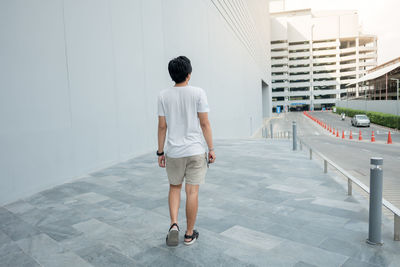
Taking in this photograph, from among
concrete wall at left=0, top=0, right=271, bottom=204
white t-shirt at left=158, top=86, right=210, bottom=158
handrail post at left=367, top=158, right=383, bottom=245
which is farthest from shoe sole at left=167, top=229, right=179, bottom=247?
concrete wall at left=0, top=0, right=271, bottom=204

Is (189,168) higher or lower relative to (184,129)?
lower

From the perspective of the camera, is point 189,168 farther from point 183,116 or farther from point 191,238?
point 191,238

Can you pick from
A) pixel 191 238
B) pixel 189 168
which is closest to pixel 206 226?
pixel 191 238

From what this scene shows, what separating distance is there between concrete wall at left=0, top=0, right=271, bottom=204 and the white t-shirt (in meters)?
3.11

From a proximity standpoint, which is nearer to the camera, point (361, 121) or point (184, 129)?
point (184, 129)

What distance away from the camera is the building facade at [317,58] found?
101 meters

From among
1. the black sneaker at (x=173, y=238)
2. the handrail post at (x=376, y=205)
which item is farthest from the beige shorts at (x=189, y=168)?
the handrail post at (x=376, y=205)

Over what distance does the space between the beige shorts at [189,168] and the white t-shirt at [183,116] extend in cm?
5

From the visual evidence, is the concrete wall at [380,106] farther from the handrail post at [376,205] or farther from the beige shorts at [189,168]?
the beige shorts at [189,168]

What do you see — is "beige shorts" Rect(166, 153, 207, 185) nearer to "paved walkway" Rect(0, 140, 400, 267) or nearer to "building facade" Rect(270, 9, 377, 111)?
"paved walkway" Rect(0, 140, 400, 267)

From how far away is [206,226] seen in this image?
3596 millimetres

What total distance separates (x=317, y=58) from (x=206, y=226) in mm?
112892

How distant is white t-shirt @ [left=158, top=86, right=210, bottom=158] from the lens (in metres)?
2.93

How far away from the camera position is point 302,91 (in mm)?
104500
